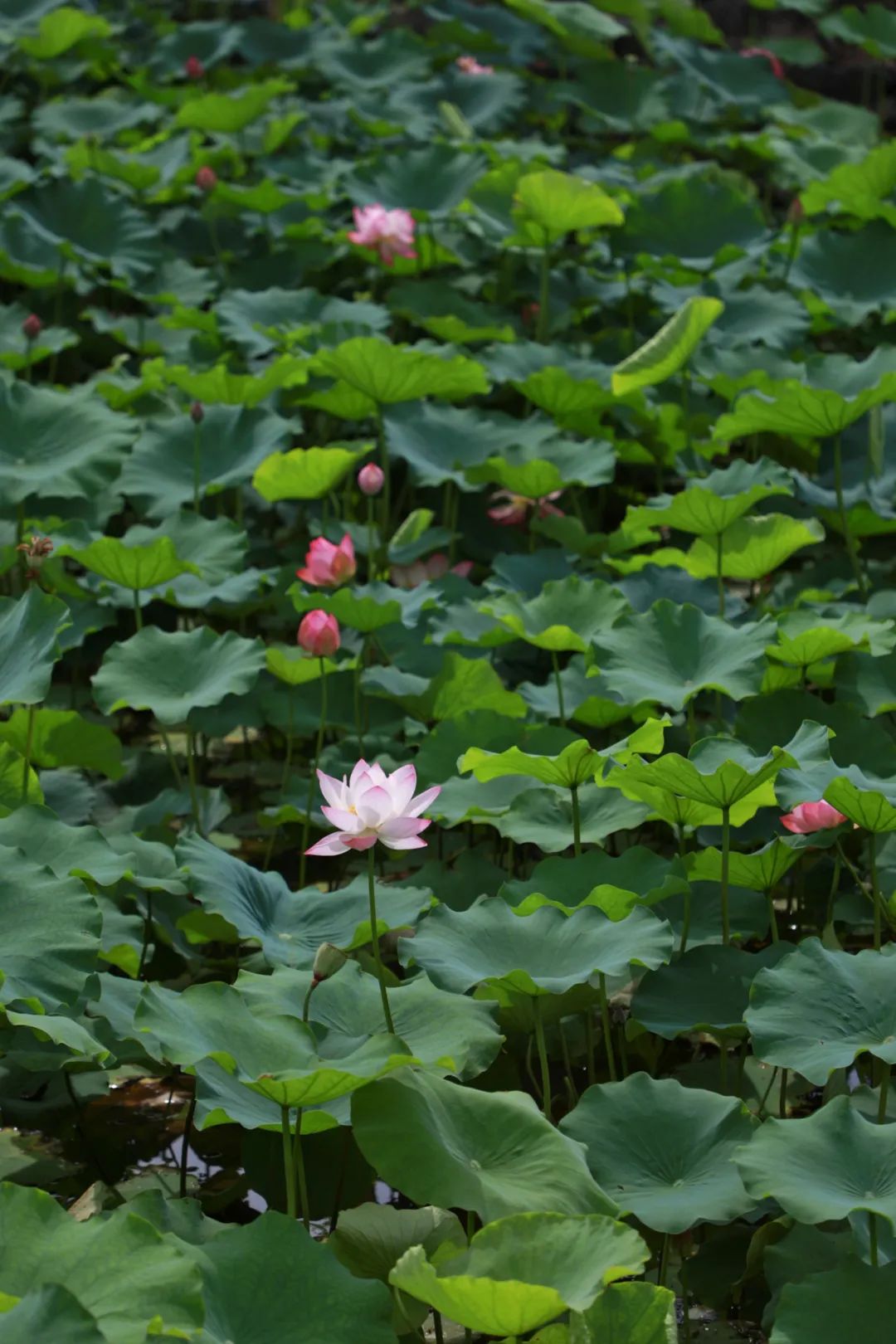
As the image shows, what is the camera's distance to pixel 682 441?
289cm

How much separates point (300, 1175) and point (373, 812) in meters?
0.32

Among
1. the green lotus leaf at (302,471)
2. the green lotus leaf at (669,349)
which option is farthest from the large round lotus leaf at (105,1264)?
the green lotus leaf at (669,349)

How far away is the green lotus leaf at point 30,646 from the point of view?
1.72m

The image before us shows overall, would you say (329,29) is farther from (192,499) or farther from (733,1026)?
(733,1026)

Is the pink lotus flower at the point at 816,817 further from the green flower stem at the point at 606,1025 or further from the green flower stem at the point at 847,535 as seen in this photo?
the green flower stem at the point at 847,535

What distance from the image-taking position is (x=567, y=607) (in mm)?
2191

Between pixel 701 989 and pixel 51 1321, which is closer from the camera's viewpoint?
pixel 51 1321

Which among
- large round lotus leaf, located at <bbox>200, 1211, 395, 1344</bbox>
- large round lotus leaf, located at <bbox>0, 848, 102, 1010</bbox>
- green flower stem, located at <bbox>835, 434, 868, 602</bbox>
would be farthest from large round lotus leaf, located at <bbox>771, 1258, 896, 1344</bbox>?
green flower stem, located at <bbox>835, 434, 868, 602</bbox>

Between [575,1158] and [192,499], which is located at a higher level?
[575,1158]

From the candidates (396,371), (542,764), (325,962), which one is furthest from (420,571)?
(325,962)

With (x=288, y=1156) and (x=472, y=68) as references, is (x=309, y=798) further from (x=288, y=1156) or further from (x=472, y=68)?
(x=472, y=68)

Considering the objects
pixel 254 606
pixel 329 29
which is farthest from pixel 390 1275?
pixel 329 29

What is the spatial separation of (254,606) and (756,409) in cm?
82

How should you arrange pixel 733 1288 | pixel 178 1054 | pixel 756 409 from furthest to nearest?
pixel 756 409 < pixel 733 1288 < pixel 178 1054
